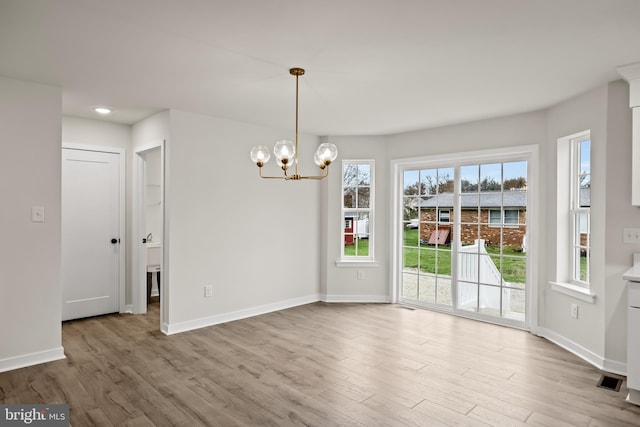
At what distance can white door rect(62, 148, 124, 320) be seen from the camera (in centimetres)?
473

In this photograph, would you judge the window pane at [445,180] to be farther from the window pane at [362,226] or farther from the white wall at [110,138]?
the white wall at [110,138]

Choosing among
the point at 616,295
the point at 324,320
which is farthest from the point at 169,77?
the point at 616,295

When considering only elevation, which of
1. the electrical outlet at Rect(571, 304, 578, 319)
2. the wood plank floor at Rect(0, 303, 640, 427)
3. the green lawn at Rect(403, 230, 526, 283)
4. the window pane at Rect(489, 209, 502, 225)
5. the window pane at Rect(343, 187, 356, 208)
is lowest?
the wood plank floor at Rect(0, 303, 640, 427)

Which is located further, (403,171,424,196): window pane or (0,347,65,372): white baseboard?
(403,171,424,196): window pane

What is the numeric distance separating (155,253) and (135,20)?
4153 millimetres

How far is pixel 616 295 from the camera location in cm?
326

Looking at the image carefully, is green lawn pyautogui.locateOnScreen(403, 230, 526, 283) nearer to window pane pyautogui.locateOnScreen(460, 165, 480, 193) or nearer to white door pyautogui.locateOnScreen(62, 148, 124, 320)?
window pane pyautogui.locateOnScreen(460, 165, 480, 193)

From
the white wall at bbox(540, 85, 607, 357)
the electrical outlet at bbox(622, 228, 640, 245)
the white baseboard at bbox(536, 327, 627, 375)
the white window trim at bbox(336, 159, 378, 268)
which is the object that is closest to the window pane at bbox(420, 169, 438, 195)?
the white window trim at bbox(336, 159, 378, 268)

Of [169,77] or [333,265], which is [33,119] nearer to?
[169,77]

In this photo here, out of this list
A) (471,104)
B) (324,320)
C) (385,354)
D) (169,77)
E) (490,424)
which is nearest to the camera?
(490,424)

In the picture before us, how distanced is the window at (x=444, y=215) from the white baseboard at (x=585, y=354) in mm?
1656

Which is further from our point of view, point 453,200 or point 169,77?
point 453,200

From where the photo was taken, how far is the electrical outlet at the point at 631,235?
3.15 m

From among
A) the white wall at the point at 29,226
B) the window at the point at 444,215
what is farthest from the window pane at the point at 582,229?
the white wall at the point at 29,226
